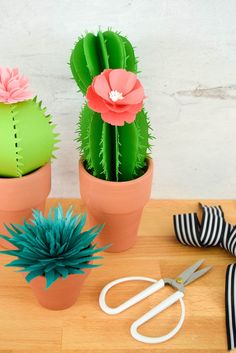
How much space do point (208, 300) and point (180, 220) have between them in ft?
0.40

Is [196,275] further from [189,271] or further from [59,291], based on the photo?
[59,291]

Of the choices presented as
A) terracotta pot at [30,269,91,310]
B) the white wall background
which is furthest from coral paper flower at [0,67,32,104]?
terracotta pot at [30,269,91,310]

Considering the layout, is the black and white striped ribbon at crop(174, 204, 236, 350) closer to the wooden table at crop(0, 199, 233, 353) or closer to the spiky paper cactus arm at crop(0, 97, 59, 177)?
the wooden table at crop(0, 199, 233, 353)

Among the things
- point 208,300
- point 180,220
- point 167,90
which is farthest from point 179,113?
point 208,300

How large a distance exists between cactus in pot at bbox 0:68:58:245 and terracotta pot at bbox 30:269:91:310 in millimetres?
112

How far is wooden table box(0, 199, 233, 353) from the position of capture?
1.61 feet

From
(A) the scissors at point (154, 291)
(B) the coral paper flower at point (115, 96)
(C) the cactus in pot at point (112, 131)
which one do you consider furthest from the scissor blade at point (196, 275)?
(B) the coral paper flower at point (115, 96)

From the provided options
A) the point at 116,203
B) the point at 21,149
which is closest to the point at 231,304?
the point at 116,203

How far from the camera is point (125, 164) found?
0.56m

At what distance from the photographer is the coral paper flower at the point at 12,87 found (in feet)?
1.74

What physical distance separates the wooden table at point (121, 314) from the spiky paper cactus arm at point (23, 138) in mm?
136

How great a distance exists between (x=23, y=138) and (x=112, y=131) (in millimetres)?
102

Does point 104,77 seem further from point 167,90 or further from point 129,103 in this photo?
point 167,90

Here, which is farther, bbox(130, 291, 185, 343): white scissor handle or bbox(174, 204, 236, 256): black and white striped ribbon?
bbox(174, 204, 236, 256): black and white striped ribbon
